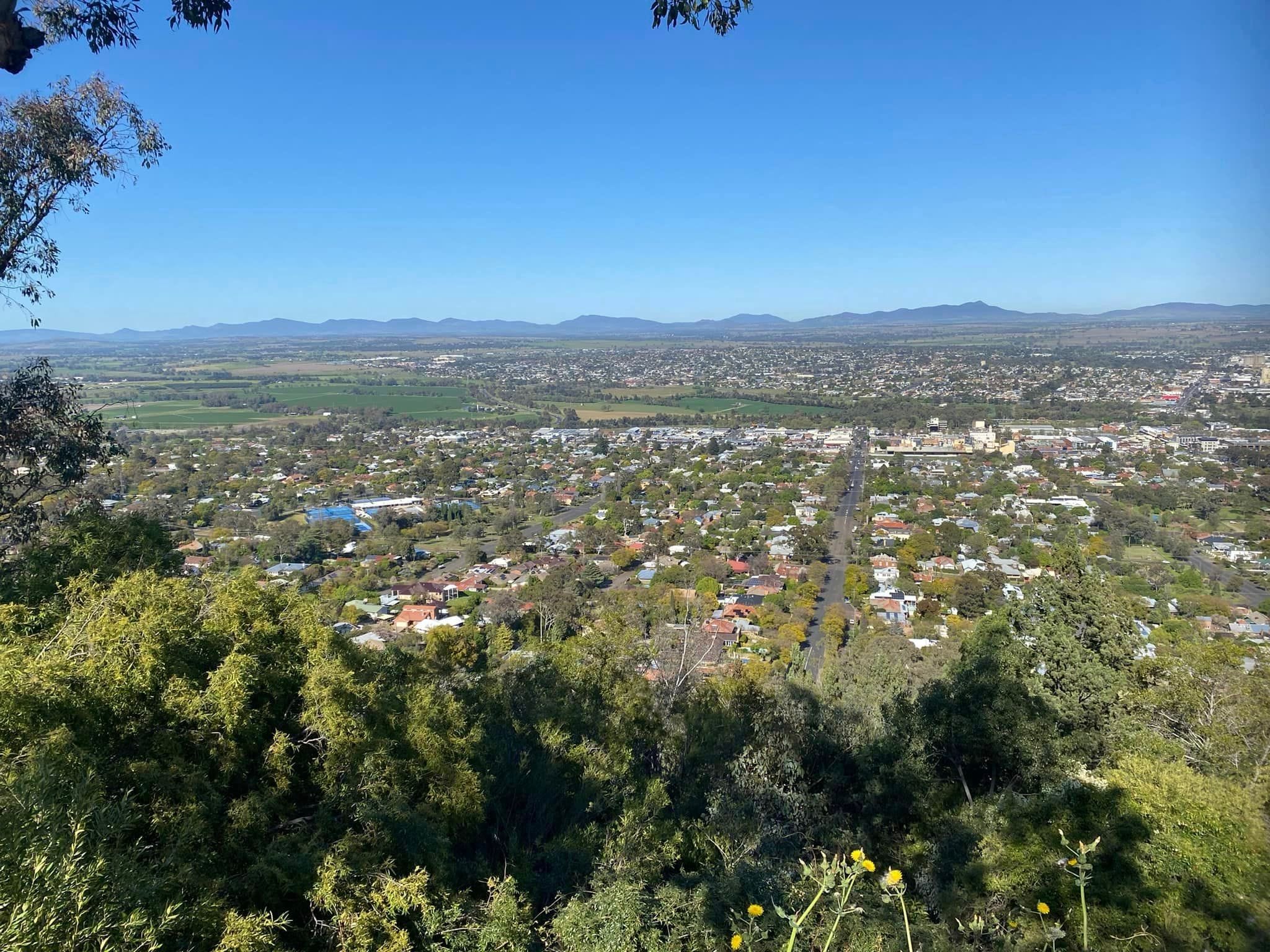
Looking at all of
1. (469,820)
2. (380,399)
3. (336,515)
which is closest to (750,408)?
(380,399)

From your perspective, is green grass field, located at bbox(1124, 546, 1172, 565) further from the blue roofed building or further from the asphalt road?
the blue roofed building

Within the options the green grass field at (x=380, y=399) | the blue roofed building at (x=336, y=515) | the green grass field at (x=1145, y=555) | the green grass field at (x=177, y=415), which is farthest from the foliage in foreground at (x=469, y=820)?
the green grass field at (x=380, y=399)

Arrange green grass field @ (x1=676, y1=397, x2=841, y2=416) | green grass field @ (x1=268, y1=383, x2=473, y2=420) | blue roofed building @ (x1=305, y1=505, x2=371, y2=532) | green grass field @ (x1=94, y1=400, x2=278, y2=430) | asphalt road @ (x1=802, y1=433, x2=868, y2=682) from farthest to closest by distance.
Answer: green grass field @ (x1=268, y1=383, x2=473, y2=420)
green grass field @ (x1=676, y1=397, x2=841, y2=416)
green grass field @ (x1=94, y1=400, x2=278, y2=430)
blue roofed building @ (x1=305, y1=505, x2=371, y2=532)
asphalt road @ (x1=802, y1=433, x2=868, y2=682)

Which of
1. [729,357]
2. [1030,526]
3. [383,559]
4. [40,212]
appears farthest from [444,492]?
[729,357]

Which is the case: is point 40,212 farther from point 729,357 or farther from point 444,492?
point 729,357

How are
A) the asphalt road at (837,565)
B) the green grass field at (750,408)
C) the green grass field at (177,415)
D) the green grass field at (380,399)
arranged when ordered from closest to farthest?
1. the asphalt road at (837,565)
2. the green grass field at (177,415)
3. the green grass field at (750,408)
4. the green grass field at (380,399)

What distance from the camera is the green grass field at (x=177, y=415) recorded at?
39219 mm

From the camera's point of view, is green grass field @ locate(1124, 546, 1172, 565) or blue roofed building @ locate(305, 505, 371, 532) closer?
green grass field @ locate(1124, 546, 1172, 565)

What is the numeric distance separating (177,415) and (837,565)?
4357 centimetres

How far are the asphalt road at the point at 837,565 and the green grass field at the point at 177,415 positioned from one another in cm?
3479

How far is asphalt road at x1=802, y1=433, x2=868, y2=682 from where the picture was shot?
46.0 feet

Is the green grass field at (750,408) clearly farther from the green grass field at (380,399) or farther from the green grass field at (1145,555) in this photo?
the green grass field at (1145,555)

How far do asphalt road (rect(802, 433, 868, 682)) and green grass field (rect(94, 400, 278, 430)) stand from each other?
34.8 m

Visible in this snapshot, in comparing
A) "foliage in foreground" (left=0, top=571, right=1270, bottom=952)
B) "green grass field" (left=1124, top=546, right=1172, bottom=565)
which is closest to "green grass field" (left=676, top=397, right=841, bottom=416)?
"green grass field" (left=1124, top=546, right=1172, bottom=565)
